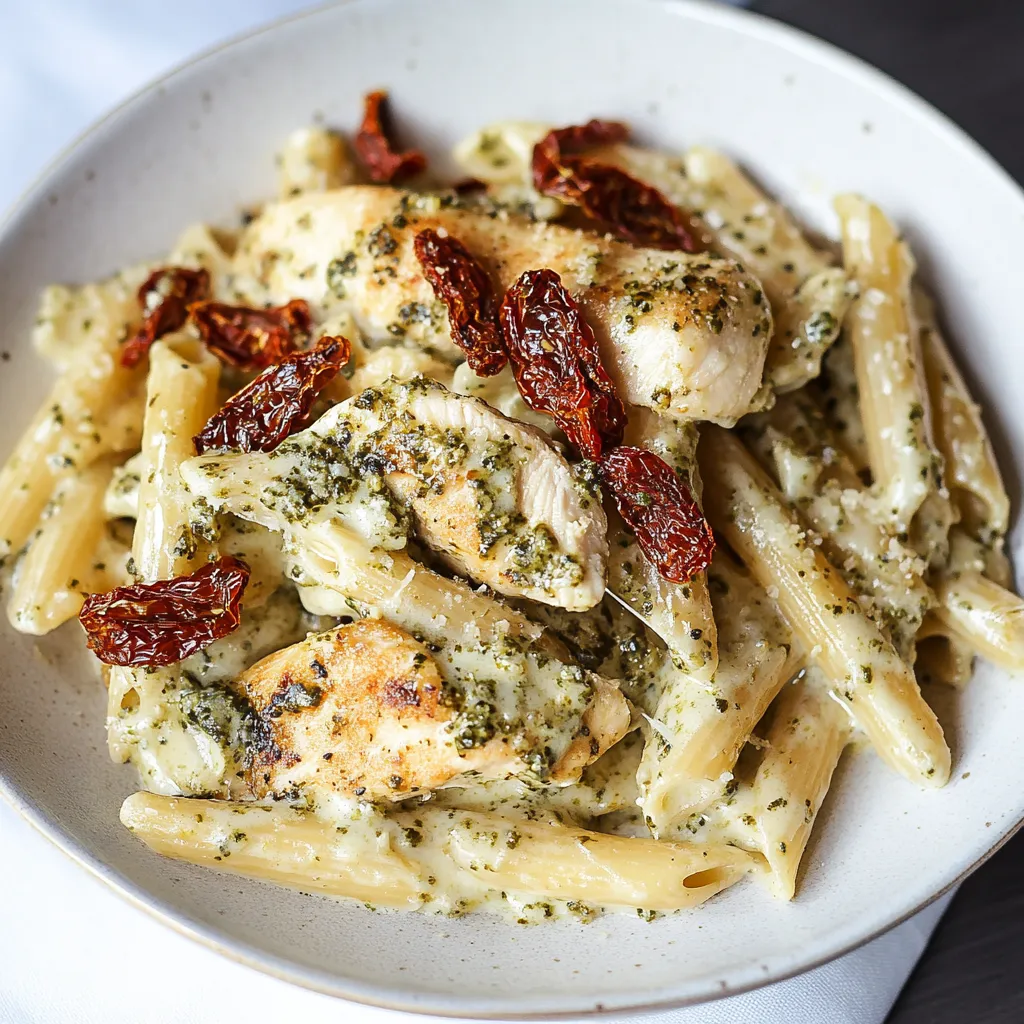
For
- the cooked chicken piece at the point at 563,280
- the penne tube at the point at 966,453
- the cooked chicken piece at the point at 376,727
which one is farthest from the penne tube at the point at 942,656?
the cooked chicken piece at the point at 376,727

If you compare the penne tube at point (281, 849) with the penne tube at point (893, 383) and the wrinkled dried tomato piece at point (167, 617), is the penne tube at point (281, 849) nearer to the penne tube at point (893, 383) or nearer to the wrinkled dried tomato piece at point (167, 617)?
the wrinkled dried tomato piece at point (167, 617)

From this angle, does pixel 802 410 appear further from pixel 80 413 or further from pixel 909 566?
pixel 80 413

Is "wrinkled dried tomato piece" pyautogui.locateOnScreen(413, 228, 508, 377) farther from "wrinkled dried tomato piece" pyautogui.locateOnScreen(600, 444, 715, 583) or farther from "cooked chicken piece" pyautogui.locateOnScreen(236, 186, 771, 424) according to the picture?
"wrinkled dried tomato piece" pyautogui.locateOnScreen(600, 444, 715, 583)

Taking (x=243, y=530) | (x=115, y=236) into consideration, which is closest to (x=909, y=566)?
(x=243, y=530)

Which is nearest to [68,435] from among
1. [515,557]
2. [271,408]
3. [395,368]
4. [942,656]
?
[271,408]

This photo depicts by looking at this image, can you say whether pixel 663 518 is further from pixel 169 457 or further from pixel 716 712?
pixel 169 457

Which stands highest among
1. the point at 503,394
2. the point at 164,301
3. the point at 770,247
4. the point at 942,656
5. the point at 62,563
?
the point at 164,301
